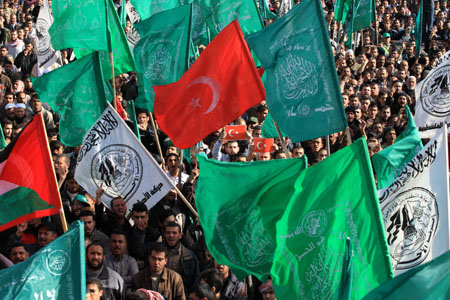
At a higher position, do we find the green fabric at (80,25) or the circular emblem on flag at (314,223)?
the green fabric at (80,25)

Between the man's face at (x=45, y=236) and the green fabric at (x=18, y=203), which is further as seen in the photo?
the man's face at (x=45, y=236)

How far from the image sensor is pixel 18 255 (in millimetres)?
8258

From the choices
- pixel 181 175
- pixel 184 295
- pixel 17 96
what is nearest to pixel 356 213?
pixel 184 295

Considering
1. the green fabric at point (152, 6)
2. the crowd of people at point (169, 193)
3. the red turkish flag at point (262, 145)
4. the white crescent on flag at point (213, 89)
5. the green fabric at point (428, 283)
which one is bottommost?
the crowd of people at point (169, 193)

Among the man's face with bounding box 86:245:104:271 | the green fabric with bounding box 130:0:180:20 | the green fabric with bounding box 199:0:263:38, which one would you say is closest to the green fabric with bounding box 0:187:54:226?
the man's face with bounding box 86:245:104:271

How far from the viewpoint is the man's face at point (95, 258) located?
798 cm

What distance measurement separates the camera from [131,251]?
8898mm

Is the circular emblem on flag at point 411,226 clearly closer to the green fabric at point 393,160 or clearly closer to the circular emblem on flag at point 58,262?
the green fabric at point 393,160

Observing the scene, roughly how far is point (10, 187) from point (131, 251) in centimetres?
152

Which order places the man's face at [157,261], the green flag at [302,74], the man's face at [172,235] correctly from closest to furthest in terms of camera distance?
the green flag at [302,74]
the man's face at [157,261]
the man's face at [172,235]

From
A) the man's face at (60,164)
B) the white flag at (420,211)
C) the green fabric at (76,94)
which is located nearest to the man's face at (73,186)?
the man's face at (60,164)

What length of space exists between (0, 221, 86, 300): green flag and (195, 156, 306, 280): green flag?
1.52 m

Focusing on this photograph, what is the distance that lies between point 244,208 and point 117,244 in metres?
1.86

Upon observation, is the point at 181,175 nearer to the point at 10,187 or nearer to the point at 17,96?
the point at 10,187
